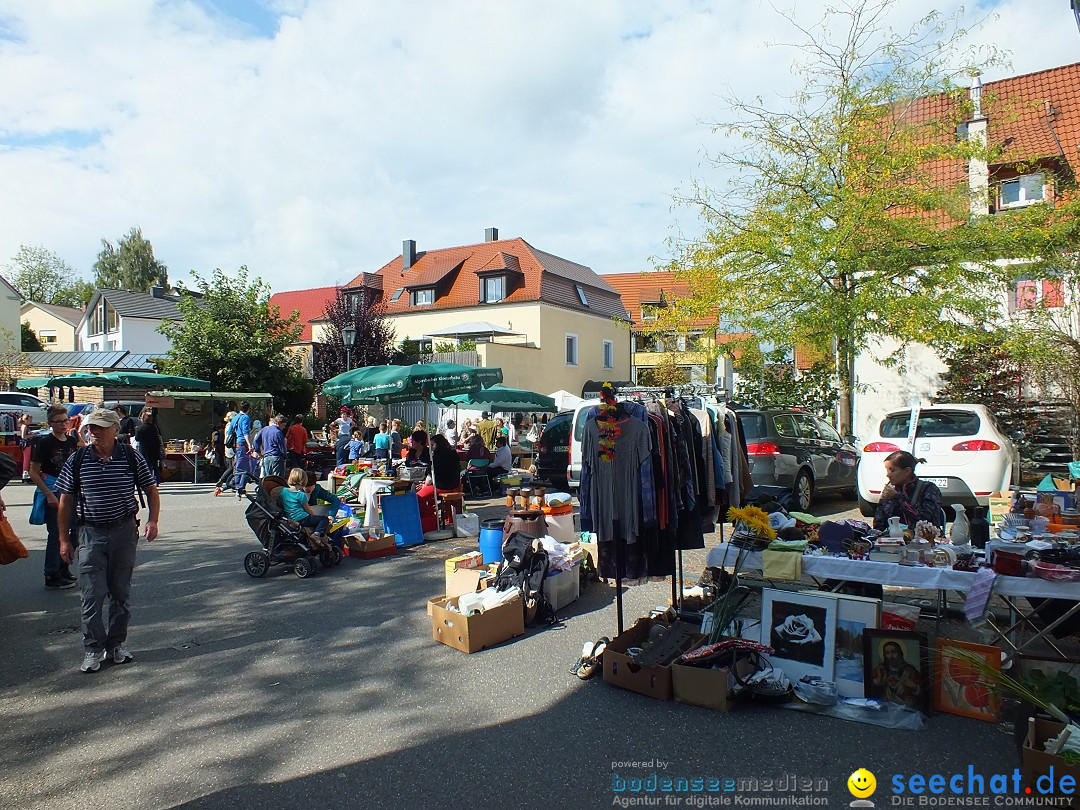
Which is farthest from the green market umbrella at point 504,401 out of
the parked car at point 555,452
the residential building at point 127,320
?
the residential building at point 127,320

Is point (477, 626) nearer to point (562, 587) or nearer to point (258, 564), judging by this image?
point (562, 587)

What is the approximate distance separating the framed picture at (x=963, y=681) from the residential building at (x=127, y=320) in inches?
1800

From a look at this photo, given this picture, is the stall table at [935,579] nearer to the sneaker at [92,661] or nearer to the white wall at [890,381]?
the sneaker at [92,661]

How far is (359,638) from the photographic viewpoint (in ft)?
19.8

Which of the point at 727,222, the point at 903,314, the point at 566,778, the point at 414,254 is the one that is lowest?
the point at 566,778

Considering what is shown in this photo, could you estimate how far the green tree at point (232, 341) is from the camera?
24812 mm

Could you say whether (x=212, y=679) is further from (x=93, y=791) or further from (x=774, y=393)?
(x=774, y=393)

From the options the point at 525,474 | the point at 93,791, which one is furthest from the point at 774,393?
the point at 93,791

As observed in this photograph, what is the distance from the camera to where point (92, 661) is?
5312mm

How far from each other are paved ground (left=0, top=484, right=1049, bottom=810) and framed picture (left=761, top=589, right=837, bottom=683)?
16.4 inches

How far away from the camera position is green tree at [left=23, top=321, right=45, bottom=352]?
54188 millimetres

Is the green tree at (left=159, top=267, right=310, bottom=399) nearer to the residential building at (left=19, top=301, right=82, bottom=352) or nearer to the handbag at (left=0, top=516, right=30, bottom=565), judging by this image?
the handbag at (left=0, top=516, right=30, bottom=565)

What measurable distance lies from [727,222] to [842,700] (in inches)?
496

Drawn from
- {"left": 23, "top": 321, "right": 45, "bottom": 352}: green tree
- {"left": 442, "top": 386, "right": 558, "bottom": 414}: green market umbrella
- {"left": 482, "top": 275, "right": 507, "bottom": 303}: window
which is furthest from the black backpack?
{"left": 23, "top": 321, "right": 45, "bottom": 352}: green tree
